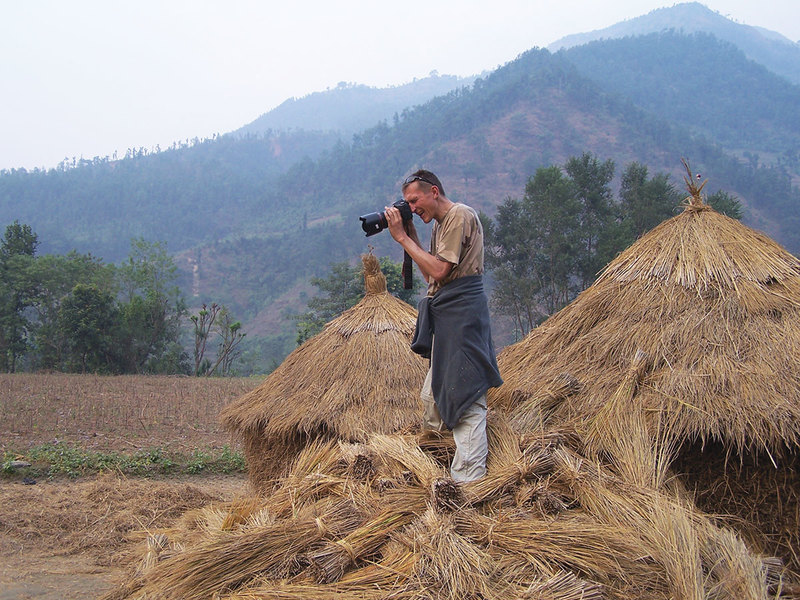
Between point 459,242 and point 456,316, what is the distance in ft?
1.27

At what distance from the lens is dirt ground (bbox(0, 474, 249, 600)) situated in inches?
184

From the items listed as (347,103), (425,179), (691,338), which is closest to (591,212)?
(691,338)

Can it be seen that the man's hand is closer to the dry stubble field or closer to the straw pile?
the straw pile

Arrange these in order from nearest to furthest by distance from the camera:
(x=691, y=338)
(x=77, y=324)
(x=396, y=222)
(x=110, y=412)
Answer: (x=396, y=222) → (x=691, y=338) → (x=110, y=412) → (x=77, y=324)

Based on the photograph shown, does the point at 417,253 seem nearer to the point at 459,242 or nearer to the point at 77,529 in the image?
the point at 459,242

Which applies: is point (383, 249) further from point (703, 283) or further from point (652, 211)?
point (703, 283)

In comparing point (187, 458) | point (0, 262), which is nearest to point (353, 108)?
point (0, 262)

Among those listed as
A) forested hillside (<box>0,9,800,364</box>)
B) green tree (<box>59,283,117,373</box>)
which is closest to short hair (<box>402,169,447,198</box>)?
green tree (<box>59,283,117,373</box>)

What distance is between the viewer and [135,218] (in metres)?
76.1

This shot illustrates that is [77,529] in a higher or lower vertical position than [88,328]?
higher

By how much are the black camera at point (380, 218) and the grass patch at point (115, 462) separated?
6090 mm

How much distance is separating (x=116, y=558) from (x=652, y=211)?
899 inches

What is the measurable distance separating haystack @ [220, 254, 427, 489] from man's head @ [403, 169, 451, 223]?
2.17 metres

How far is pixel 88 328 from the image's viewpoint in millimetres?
22016
